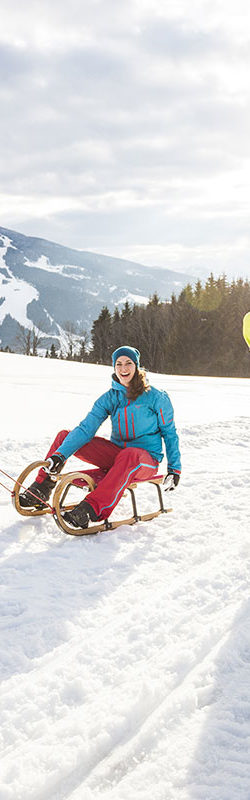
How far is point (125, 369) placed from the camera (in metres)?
4.49

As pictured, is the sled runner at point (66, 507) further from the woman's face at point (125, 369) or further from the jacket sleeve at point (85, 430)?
the woman's face at point (125, 369)

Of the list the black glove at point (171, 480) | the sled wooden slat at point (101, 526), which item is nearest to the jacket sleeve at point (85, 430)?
the sled wooden slat at point (101, 526)

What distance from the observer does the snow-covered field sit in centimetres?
196

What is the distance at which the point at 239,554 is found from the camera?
3881mm

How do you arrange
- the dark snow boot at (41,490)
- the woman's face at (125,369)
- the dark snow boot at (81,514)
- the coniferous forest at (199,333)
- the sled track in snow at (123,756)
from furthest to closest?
the coniferous forest at (199,333)
the woman's face at (125,369)
the dark snow boot at (41,490)
the dark snow boot at (81,514)
the sled track in snow at (123,756)

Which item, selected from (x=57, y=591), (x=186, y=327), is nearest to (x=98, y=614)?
(x=57, y=591)

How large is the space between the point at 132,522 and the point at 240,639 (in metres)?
1.81

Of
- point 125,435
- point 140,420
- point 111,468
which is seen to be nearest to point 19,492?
point 111,468

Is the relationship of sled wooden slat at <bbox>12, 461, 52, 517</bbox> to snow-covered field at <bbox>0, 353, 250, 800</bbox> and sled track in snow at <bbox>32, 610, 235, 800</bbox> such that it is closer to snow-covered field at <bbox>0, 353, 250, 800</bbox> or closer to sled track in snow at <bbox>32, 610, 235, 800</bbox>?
snow-covered field at <bbox>0, 353, 250, 800</bbox>

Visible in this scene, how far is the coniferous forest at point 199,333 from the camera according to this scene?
56.5 m

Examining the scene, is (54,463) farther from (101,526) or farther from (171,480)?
(171,480)

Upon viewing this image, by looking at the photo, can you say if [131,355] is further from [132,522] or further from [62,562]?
[62,562]

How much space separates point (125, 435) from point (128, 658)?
2258mm

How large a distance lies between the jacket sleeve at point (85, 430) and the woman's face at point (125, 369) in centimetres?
21
